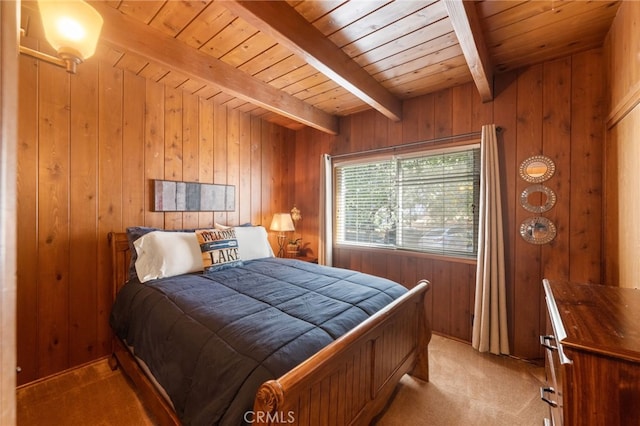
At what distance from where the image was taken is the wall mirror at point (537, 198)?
2197mm

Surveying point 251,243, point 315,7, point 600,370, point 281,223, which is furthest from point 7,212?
point 281,223

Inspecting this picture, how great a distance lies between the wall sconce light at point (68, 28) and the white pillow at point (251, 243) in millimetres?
1872

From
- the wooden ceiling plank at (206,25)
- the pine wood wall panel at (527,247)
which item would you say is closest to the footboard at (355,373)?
the pine wood wall panel at (527,247)

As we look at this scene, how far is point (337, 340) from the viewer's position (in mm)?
1194

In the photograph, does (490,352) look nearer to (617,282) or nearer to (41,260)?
(617,282)

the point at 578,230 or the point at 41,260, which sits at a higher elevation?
the point at 578,230

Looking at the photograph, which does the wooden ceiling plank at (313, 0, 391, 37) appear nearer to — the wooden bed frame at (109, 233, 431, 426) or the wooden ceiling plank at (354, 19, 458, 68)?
the wooden ceiling plank at (354, 19, 458, 68)

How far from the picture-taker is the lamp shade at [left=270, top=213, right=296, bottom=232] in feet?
11.6

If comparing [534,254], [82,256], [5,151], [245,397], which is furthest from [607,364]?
[82,256]

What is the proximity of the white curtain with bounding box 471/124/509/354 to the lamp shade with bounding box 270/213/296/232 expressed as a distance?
7.18 feet

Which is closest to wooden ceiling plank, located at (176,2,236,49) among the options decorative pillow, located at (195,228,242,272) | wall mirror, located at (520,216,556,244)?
decorative pillow, located at (195,228,242,272)

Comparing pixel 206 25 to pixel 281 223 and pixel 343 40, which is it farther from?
pixel 281 223

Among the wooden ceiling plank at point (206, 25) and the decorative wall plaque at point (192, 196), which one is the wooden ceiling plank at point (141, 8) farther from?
the decorative wall plaque at point (192, 196)

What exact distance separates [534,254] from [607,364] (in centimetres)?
182
